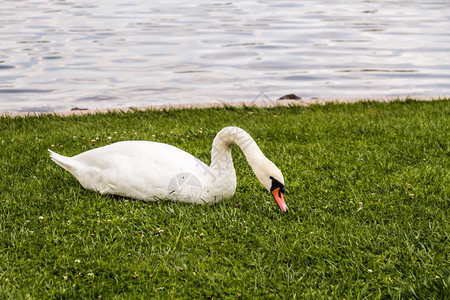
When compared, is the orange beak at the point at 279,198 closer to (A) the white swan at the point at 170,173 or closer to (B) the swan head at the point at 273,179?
(B) the swan head at the point at 273,179

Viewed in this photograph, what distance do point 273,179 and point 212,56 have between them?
9464mm

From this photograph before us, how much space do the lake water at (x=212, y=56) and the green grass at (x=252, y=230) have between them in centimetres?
384

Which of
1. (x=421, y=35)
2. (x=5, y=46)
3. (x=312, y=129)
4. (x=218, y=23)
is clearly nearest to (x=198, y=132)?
(x=312, y=129)

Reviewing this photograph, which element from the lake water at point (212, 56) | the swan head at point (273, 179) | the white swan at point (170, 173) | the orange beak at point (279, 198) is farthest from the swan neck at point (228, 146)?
the lake water at point (212, 56)

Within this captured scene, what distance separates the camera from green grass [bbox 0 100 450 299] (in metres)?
3.85

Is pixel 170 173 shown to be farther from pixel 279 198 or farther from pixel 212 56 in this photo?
pixel 212 56

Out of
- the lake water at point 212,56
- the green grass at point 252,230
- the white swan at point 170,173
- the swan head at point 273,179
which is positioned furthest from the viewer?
the lake water at point 212,56

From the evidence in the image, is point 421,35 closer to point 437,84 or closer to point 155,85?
point 437,84

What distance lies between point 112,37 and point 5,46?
252 centimetres

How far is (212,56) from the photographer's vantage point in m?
13.7

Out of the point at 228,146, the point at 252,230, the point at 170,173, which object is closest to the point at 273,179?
the point at 252,230

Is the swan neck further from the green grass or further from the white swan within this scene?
the green grass

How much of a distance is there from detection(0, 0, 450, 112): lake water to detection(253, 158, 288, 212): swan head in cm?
563

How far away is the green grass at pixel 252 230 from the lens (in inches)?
152
